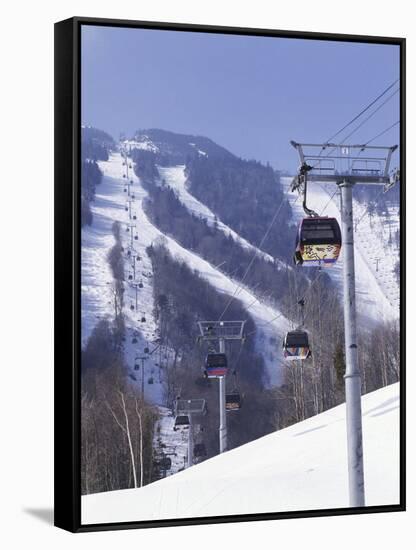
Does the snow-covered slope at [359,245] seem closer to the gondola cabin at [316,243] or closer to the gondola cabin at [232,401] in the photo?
the gondola cabin at [316,243]

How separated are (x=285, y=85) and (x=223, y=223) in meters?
1.27

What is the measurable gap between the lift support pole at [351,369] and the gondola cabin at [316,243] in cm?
11

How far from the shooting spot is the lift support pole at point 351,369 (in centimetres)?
1254

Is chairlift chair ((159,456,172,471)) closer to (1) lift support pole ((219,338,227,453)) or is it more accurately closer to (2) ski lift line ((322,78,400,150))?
(1) lift support pole ((219,338,227,453))

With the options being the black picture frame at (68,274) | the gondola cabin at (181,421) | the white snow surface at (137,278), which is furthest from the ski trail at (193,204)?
the gondola cabin at (181,421)

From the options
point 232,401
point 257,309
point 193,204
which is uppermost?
point 193,204

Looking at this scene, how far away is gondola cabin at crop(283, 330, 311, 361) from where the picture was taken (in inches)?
484

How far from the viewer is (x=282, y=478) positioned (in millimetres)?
12258

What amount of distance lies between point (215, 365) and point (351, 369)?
4.01ft

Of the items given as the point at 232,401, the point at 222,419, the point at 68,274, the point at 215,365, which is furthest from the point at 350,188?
the point at 68,274

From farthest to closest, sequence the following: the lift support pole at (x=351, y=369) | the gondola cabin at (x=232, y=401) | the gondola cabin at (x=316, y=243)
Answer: the lift support pole at (x=351, y=369)
the gondola cabin at (x=316, y=243)
the gondola cabin at (x=232, y=401)

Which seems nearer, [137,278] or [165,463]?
[137,278]

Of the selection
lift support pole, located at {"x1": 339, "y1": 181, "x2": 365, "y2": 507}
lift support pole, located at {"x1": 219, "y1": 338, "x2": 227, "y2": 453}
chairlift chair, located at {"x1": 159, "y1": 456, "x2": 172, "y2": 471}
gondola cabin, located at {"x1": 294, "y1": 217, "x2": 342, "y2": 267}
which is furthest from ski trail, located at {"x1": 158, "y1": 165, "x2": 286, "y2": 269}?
chairlift chair, located at {"x1": 159, "y1": 456, "x2": 172, "y2": 471}

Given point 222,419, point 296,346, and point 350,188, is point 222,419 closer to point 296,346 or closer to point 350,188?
point 296,346
